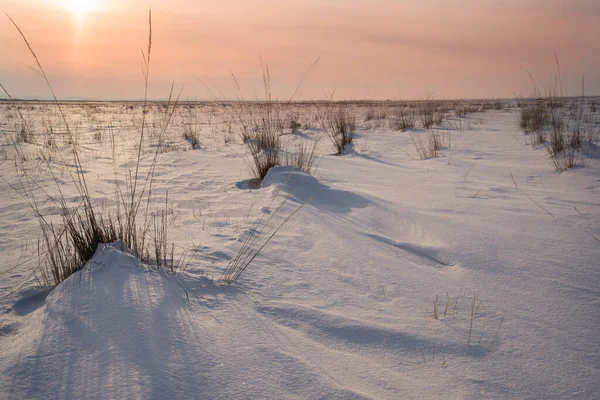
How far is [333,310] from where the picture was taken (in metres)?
1.37

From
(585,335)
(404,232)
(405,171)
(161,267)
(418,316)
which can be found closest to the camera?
(585,335)

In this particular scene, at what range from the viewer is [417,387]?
3.26 ft

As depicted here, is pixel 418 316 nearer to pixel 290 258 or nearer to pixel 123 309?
pixel 290 258

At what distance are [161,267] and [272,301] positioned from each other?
1.79 feet

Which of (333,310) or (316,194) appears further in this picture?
(316,194)

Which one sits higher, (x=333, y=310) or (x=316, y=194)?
(x=316, y=194)

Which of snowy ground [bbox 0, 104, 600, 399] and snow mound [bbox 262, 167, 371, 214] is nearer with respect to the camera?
snowy ground [bbox 0, 104, 600, 399]

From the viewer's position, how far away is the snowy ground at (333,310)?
99 cm

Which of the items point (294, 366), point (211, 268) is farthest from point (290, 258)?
point (294, 366)

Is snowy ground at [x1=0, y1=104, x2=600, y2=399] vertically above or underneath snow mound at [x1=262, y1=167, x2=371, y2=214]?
underneath

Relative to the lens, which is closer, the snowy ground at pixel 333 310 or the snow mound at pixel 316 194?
the snowy ground at pixel 333 310

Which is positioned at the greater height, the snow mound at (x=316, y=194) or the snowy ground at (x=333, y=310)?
the snow mound at (x=316, y=194)

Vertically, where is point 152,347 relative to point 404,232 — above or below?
below

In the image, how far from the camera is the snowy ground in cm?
99
